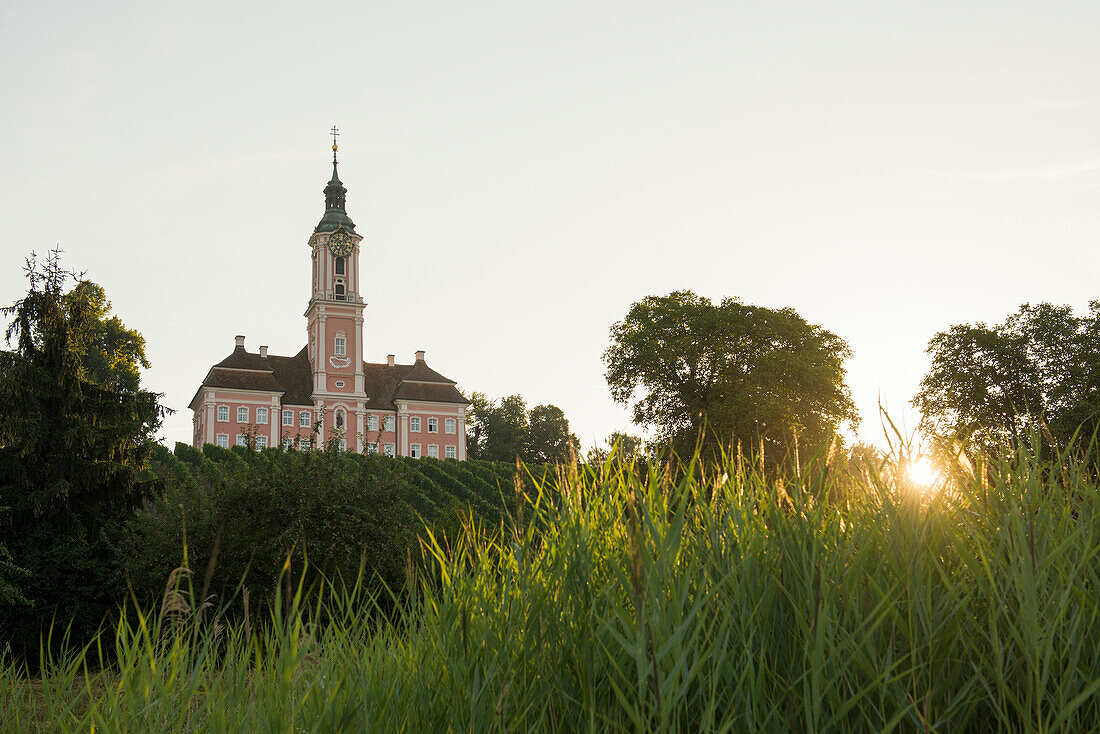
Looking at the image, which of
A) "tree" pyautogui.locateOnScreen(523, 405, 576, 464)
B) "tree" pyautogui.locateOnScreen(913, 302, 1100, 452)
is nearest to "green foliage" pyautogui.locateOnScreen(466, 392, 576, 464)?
"tree" pyautogui.locateOnScreen(523, 405, 576, 464)

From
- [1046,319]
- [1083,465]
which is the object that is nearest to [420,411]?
[1046,319]

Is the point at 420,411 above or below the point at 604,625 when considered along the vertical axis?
above

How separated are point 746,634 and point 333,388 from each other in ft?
256

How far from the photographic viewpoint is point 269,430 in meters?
76.6

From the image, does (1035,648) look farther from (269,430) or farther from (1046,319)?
(269,430)

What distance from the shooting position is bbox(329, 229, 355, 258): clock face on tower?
272 ft

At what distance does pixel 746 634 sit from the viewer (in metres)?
2.72

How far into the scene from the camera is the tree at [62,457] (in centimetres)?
1850

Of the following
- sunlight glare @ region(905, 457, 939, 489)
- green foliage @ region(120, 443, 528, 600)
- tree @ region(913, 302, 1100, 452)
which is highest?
tree @ region(913, 302, 1100, 452)

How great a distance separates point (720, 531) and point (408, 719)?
1.22 meters

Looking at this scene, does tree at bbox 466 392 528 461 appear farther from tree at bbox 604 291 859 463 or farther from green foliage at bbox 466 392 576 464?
tree at bbox 604 291 859 463

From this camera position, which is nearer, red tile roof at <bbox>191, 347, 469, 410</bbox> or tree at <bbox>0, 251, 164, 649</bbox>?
tree at <bbox>0, 251, 164, 649</bbox>

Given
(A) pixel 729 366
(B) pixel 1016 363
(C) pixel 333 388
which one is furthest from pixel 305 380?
(B) pixel 1016 363

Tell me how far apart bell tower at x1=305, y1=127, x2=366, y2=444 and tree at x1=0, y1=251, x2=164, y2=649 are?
177 feet
